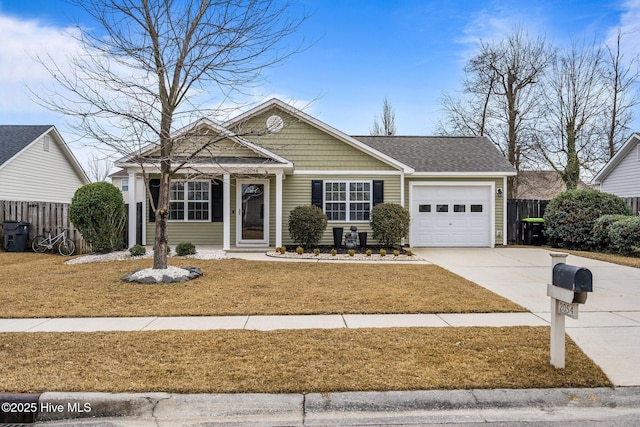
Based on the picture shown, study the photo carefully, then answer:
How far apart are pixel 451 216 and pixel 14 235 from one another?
49.8 feet

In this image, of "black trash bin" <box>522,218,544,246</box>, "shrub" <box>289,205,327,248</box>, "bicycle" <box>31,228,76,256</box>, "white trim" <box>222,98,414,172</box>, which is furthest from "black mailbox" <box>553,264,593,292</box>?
"black trash bin" <box>522,218,544,246</box>

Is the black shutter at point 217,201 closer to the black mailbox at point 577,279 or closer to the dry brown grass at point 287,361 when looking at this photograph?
the dry brown grass at point 287,361

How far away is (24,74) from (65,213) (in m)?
6.69

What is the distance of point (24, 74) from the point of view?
8328mm

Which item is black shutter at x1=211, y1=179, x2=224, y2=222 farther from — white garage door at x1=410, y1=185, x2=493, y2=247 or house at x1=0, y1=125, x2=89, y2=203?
house at x1=0, y1=125, x2=89, y2=203

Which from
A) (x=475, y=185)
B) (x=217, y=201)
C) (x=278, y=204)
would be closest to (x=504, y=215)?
(x=475, y=185)

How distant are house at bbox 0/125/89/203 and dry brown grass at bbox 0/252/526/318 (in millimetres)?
10359

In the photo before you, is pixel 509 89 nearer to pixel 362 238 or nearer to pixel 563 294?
pixel 362 238

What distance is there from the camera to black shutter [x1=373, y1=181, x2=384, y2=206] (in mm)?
14961

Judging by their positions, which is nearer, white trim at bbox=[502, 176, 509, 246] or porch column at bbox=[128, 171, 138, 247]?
porch column at bbox=[128, 171, 138, 247]

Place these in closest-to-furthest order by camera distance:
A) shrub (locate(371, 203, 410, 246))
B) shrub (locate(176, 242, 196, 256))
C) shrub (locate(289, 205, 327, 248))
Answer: shrub (locate(176, 242, 196, 256)), shrub (locate(289, 205, 327, 248)), shrub (locate(371, 203, 410, 246))

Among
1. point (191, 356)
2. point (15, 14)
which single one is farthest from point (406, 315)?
point (15, 14)

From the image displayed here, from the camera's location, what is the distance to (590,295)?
7.11 metres

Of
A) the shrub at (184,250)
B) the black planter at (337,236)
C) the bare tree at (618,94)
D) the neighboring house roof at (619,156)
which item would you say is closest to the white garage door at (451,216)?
the black planter at (337,236)
